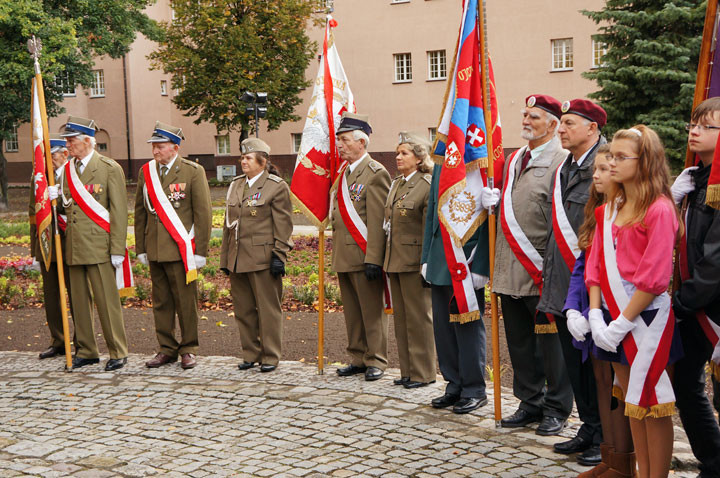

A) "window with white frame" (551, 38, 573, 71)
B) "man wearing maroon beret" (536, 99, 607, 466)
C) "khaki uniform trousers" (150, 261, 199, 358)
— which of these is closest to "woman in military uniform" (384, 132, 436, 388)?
"man wearing maroon beret" (536, 99, 607, 466)

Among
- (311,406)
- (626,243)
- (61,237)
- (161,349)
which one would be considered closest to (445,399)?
(311,406)

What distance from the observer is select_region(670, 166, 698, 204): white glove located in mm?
4352

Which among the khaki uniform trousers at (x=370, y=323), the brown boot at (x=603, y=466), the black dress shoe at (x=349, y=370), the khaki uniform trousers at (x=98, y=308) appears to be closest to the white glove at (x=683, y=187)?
the brown boot at (x=603, y=466)

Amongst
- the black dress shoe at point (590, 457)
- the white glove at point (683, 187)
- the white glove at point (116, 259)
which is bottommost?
the black dress shoe at point (590, 457)

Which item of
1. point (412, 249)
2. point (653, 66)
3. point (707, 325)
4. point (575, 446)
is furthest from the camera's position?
point (653, 66)

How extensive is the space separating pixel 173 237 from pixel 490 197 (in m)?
3.36

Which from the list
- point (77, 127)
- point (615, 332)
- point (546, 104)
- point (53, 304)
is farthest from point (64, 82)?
point (615, 332)

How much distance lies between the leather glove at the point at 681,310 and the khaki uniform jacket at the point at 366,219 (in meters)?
3.12

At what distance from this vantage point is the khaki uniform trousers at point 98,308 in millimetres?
7855

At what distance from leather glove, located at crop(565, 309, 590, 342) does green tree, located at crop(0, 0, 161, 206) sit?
23.8 meters

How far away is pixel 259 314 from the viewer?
25.0ft

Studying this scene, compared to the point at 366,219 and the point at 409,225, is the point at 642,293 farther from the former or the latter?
the point at 366,219

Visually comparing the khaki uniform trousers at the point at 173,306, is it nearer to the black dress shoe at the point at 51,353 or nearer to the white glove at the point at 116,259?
the white glove at the point at 116,259

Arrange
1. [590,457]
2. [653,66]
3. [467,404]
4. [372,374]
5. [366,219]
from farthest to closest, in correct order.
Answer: [653,66] → [366,219] → [372,374] → [467,404] → [590,457]
